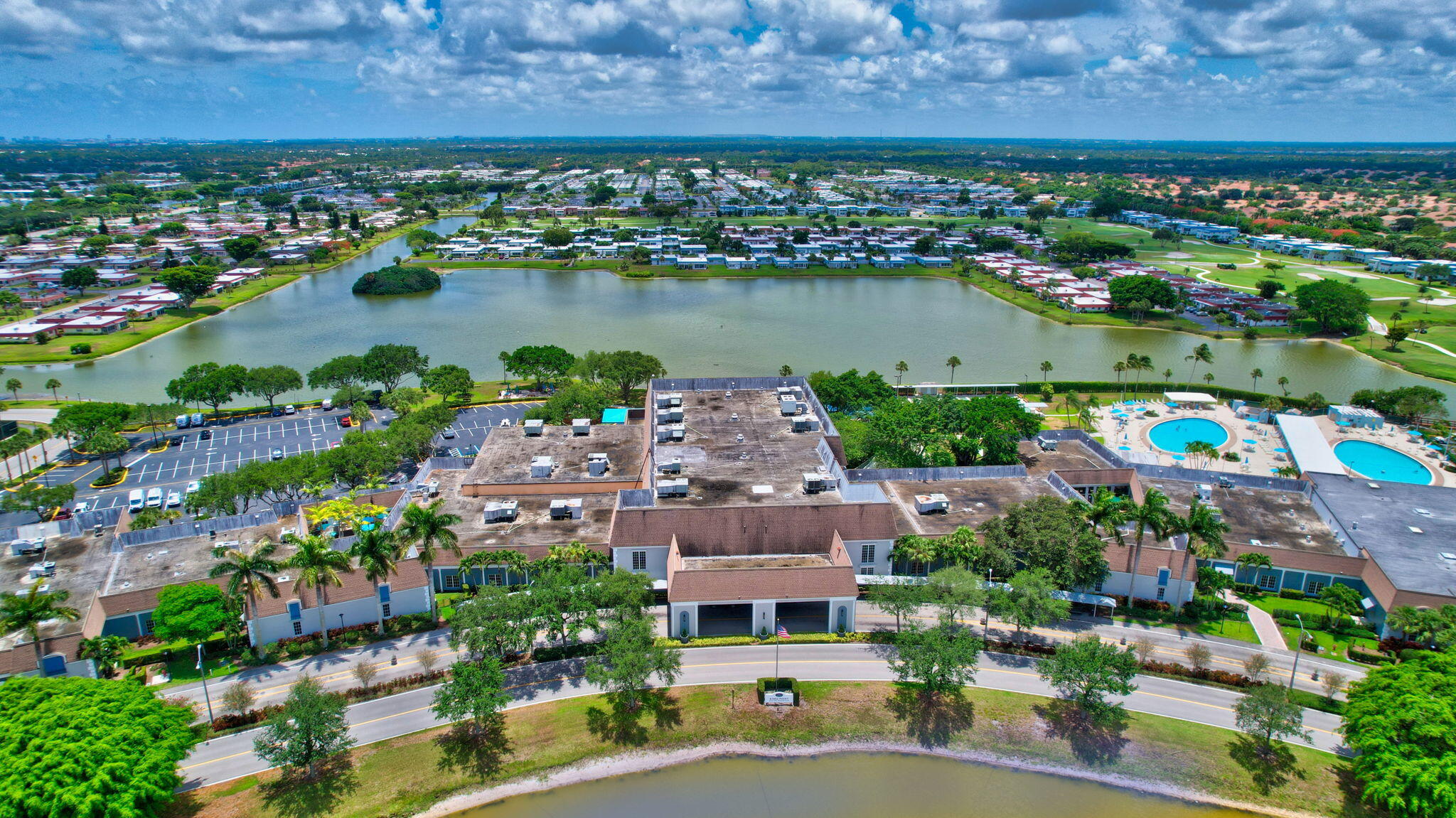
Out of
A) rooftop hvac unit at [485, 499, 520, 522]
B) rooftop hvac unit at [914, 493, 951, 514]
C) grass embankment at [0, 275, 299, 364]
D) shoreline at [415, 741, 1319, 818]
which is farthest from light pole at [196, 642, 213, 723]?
grass embankment at [0, 275, 299, 364]

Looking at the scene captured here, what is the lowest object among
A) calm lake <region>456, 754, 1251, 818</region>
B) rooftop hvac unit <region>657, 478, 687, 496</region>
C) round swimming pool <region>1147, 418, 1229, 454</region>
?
calm lake <region>456, 754, 1251, 818</region>

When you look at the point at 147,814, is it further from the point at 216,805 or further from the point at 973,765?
the point at 973,765

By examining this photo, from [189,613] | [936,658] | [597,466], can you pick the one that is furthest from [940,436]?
[189,613]

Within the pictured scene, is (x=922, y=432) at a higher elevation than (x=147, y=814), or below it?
higher

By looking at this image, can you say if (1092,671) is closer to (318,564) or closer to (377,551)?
(377,551)

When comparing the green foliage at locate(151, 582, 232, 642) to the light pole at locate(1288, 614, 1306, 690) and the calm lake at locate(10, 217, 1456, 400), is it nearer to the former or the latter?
the light pole at locate(1288, 614, 1306, 690)

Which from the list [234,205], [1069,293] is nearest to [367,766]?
[1069,293]

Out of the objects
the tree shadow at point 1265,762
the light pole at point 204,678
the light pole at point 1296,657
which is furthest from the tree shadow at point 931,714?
the light pole at point 204,678
